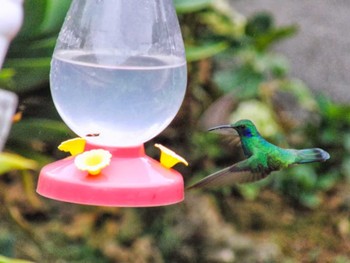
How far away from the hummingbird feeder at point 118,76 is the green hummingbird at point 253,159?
0.08 meters

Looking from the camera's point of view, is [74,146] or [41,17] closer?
[74,146]

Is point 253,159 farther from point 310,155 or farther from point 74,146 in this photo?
point 74,146

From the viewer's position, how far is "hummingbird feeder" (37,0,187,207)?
1665 millimetres

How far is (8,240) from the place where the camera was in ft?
10.1

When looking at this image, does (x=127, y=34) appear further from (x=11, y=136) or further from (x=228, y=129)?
(x=11, y=136)

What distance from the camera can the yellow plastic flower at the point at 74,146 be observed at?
1.66 meters

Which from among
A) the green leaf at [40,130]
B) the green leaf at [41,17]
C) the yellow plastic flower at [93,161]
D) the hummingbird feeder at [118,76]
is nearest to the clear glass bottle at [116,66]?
the hummingbird feeder at [118,76]

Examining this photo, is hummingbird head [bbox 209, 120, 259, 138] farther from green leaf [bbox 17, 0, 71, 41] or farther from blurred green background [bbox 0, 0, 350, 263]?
blurred green background [bbox 0, 0, 350, 263]

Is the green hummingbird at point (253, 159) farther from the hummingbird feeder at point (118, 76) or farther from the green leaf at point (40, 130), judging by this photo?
the green leaf at point (40, 130)

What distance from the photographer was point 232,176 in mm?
1632

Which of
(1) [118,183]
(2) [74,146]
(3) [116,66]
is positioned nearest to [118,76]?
(3) [116,66]

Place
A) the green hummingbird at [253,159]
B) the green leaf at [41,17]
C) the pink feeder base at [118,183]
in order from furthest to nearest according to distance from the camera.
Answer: the green leaf at [41,17] → the green hummingbird at [253,159] → the pink feeder base at [118,183]

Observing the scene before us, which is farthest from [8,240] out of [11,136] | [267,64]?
[267,64]

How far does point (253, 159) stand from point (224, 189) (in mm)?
2752
